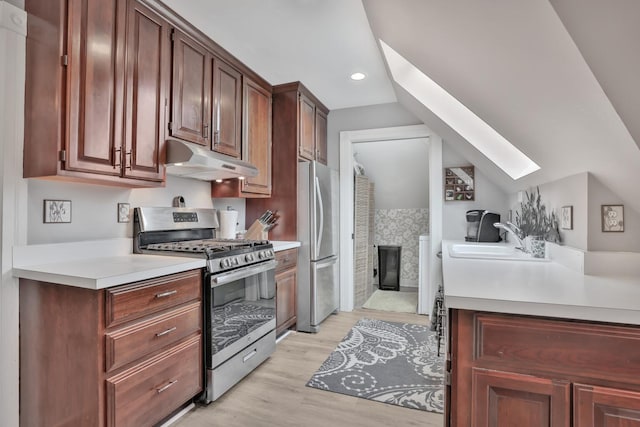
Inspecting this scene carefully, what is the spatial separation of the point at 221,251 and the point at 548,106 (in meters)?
1.83

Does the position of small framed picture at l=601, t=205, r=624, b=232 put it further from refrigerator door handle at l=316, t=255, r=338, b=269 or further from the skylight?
refrigerator door handle at l=316, t=255, r=338, b=269

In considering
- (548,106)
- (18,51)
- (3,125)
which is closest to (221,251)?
(3,125)

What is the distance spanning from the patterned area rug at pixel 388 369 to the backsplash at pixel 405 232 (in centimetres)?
195

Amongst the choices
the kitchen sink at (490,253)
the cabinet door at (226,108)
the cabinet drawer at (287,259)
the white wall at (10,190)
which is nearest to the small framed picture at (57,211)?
the white wall at (10,190)

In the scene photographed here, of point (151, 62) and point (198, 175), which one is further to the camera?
point (198, 175)

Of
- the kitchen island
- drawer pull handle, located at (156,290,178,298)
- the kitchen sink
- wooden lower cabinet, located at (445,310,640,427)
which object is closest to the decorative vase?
the kitchen sink

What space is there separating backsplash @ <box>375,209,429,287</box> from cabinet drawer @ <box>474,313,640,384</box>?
4014 millimetres

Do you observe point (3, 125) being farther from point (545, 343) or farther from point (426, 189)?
point (426, 189)

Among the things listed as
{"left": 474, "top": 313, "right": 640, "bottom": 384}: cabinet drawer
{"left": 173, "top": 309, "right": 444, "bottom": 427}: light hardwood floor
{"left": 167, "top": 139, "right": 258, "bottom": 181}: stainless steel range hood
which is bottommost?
{"left": 173, "top": 309, "right": 444, "bottom": 427}: light hardwood floor

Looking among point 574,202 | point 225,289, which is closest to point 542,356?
point 574,202

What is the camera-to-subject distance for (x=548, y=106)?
1.31 meters

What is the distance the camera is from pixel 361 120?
12.6 ft

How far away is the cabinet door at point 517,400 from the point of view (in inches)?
39.6

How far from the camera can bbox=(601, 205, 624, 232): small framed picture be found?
153 cm
